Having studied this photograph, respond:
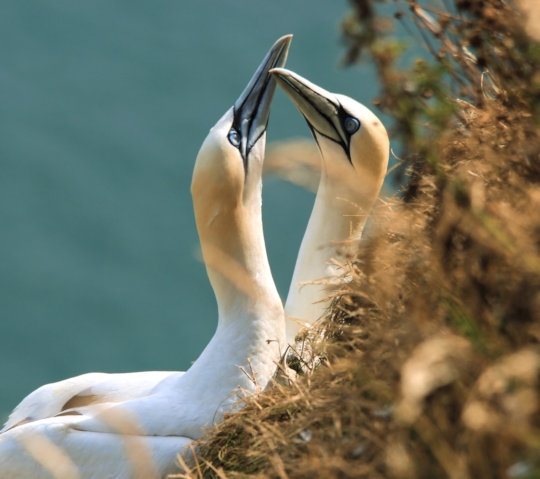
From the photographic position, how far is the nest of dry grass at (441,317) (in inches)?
69.2

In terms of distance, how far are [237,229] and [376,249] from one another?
1.52 meters

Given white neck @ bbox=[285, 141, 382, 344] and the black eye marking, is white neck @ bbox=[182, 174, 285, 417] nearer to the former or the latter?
the black eye marking

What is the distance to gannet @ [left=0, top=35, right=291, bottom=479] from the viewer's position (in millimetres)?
3723

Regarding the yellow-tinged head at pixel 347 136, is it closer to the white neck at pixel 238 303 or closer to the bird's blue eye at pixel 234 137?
the bird's blue eye at pixel 234 137

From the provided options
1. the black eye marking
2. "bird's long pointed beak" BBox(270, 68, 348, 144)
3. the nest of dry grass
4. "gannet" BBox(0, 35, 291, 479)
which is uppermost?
the nest of dry grass

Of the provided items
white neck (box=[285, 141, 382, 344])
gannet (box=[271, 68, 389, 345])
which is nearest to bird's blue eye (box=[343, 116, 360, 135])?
gannet (box=[271, 68, 389, 345])

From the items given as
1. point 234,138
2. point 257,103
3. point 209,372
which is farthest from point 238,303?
point 257,103

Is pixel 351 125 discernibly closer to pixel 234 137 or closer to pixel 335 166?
pixel 335 166

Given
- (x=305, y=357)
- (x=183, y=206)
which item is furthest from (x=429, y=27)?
(x=183, y=206)

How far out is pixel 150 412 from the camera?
3.79 meters

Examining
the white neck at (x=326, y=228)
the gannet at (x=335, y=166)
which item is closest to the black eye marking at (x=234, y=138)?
the gannet at (x=335, y=166)

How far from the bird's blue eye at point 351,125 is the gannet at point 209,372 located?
0.65 m

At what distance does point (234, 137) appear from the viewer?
13.7ft

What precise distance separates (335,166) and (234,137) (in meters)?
1.10
